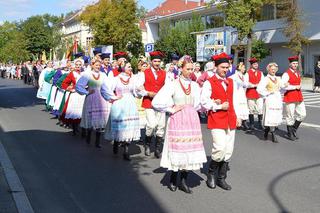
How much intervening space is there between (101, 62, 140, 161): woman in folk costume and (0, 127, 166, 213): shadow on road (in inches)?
17.8

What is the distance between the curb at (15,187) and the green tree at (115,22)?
42.1 m

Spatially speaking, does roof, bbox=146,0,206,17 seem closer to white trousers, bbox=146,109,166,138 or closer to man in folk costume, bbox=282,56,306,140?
man in folk costume, bbox=282,56,306,140

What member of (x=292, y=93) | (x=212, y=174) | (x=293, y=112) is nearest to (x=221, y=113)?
(x=212, y=174)

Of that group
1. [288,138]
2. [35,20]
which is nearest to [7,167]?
[288,138]

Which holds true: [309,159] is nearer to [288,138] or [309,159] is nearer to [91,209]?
[288,138]

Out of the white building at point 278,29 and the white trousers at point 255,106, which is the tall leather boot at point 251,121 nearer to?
the white trousers at point 255,106

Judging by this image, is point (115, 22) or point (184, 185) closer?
point (184, 185)

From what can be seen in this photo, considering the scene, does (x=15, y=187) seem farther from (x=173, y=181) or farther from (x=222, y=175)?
(x=222, y=175)

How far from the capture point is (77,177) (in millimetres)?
7617

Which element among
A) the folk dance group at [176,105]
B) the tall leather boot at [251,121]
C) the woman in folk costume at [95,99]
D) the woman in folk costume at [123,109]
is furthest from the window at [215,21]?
the woman in folk costume at [123,109]

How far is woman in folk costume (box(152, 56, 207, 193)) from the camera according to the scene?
6.54 metres

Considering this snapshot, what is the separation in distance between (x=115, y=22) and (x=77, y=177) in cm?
4357

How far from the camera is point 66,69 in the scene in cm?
1440

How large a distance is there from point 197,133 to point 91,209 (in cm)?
174
